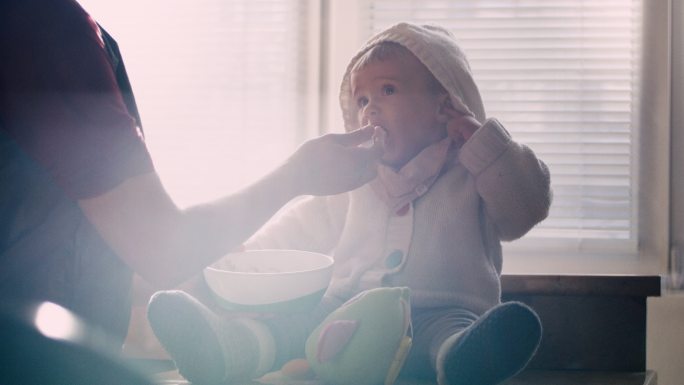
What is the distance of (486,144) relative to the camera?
1.20 metres

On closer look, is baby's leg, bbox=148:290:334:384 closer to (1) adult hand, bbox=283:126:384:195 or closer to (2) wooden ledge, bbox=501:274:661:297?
(1) adult hand, bbox=283:126:384:195

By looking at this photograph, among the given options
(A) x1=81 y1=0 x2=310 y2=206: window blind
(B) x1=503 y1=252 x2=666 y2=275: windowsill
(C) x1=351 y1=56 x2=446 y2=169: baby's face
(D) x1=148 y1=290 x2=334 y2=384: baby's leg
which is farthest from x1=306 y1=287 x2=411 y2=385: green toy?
(A) x1=81 y1=0 x2=310 y2=206: window blind

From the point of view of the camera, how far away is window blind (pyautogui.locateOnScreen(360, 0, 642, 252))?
66.2 inches

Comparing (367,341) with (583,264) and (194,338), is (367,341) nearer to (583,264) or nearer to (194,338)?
(194,338)

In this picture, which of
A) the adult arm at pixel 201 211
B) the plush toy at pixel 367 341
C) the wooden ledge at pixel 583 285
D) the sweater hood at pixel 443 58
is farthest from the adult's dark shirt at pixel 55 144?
the wooden ledge at pixel 583 285

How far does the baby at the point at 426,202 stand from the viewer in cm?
117

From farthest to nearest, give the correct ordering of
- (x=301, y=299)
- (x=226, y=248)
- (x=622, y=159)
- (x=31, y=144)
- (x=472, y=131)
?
(x=622, y=159) → (x=472, y=131) → (x=301, y=299) → (x=226, y=248) → (x=31, y=144)

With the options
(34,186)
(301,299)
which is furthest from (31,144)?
(301,299)

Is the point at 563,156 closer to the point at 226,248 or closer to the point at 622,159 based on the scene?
the point at 622,159

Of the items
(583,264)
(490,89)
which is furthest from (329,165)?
(583,264)

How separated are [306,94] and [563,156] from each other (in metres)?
0.64

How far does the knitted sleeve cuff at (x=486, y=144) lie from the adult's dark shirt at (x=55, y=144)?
0.58 m

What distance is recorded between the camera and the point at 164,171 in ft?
5.91

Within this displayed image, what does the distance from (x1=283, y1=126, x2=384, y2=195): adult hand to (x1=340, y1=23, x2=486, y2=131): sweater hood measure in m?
0.26
